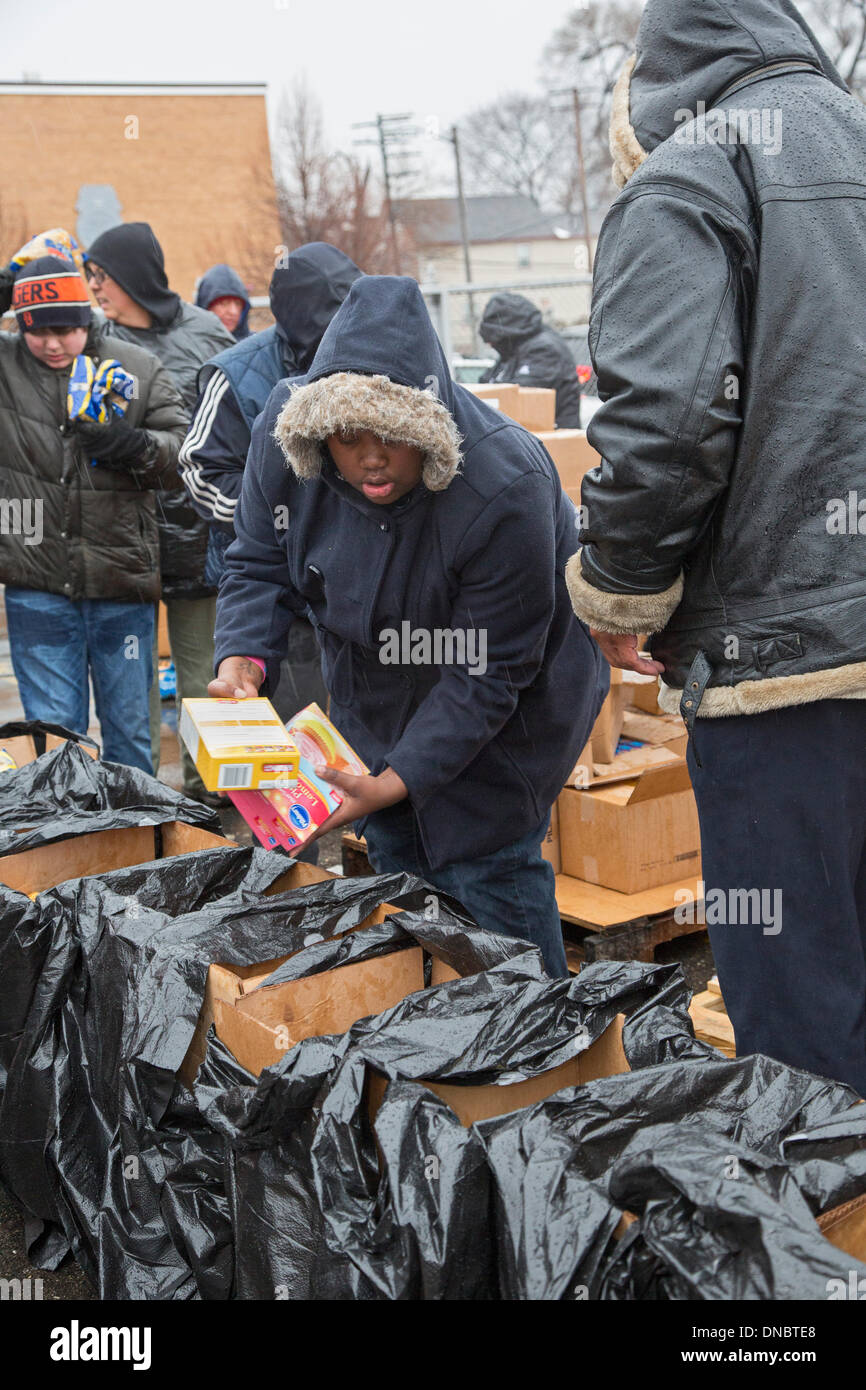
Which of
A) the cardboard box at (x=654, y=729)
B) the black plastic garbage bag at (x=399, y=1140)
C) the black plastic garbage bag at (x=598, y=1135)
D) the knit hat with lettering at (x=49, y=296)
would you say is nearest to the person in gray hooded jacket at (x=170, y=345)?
the knit hat with lettering at (x=49, y=296)

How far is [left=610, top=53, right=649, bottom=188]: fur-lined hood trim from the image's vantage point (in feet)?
6.81

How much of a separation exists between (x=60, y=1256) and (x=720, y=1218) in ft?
5.05

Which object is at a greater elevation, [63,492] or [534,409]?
[534,409]

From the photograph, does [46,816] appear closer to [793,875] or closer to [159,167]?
[793,875]

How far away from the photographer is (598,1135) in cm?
150

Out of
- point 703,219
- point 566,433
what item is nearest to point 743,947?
point 703,219

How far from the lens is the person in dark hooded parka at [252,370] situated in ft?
11.8

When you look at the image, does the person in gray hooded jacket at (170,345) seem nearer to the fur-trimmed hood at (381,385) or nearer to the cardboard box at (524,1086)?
the fur-trimmed hood at (381,385)

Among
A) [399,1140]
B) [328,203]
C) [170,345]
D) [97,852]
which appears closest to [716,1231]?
[399,1140]

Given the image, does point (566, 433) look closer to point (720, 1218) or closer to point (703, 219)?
point (703, 219)

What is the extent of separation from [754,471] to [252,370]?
83.7 inches

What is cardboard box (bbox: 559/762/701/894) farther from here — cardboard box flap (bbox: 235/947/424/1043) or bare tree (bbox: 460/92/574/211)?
bare tree (bbox: 460/92/574/211)

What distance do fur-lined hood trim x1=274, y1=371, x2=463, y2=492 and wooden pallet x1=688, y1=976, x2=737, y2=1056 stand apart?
138 centimetres

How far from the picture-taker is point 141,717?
4691 mm
